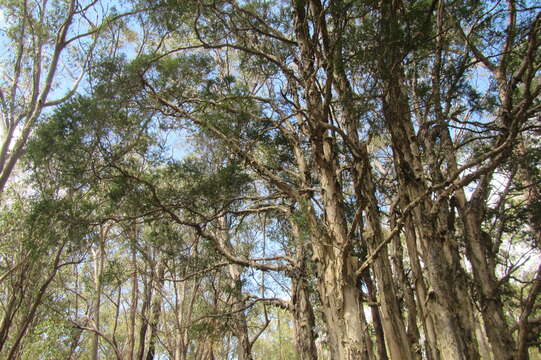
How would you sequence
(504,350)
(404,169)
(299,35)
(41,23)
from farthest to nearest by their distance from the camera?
(41,23), (299,35), (504,350), (404,169)

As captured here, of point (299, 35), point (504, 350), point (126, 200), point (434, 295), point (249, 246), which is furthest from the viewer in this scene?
point (249, 246)

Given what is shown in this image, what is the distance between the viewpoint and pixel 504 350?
5055 mm

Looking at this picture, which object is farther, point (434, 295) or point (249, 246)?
point (249, 246)

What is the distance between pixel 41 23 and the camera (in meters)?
8.71

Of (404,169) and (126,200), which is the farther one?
Result: (126,200)

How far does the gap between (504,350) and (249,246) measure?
19.3 ft

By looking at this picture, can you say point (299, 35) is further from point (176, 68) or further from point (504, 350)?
point (504, 350)

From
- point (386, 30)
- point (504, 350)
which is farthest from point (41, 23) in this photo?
point (504, 350)

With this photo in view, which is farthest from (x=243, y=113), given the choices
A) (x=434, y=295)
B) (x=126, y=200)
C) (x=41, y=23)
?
(x=41, y=23)

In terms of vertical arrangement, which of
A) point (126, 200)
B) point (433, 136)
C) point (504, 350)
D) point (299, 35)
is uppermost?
point (299, 35)

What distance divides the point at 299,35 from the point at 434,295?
Answer: 386 cm

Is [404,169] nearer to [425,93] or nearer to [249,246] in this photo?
[425,93]

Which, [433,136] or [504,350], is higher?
[433,136]

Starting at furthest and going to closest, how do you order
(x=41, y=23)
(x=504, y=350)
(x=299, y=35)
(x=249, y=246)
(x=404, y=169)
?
1. (x=249, y=246)
2. (x=41, y=23)
3. (x=299, y=35)
4. (x=504, y=350)
5. (x=404, y=169)
